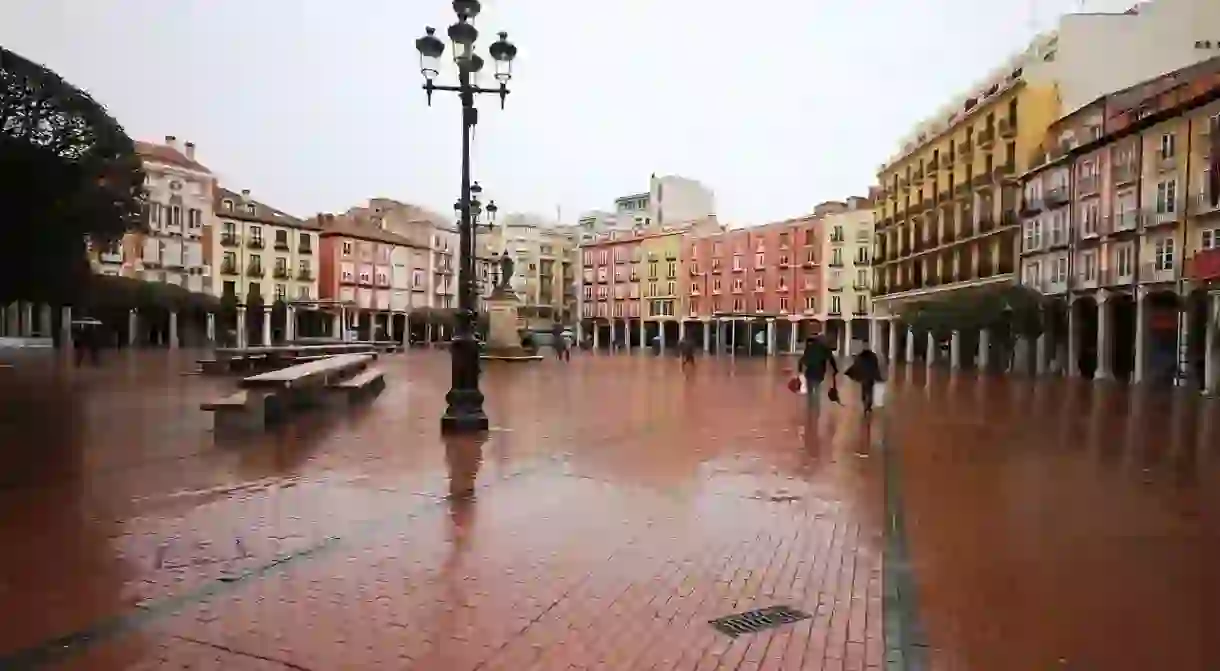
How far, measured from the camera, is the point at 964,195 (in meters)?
51.0

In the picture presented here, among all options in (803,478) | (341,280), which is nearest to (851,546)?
(803,478)

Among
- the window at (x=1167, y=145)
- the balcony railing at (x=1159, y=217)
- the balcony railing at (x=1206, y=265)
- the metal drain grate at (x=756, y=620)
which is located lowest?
the metal drain grate at (x=756, y=620)

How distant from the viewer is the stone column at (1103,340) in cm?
3728

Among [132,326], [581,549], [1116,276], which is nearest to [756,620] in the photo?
[581,549]

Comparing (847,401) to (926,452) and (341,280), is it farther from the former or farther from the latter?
(341,280)

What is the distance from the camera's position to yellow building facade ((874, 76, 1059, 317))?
46125 mm

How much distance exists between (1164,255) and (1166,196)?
213cm

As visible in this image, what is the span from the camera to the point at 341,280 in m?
79.0

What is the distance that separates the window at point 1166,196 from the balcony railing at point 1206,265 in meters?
3.63

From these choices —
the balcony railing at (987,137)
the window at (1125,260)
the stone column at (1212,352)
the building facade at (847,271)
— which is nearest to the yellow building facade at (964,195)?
the balcony railing at (987,137)

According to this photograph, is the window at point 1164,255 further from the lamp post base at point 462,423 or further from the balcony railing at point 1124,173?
the lamp post base at point 462,423

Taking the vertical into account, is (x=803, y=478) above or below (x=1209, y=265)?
below

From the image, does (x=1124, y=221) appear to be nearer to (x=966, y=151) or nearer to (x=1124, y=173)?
(x=1124, y=173)

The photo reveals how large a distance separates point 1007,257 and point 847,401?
3117cm
